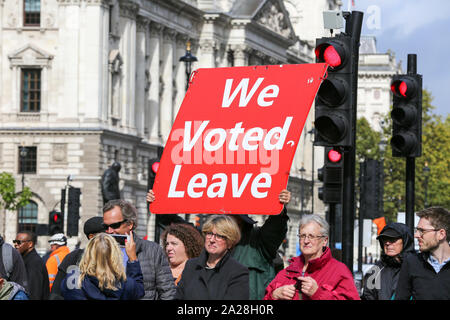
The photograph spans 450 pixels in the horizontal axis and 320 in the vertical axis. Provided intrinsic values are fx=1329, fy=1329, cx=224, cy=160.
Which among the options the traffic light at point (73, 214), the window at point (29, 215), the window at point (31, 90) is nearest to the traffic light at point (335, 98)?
the traffic light at point (73, 214)

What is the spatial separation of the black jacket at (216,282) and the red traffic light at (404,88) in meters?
6.65

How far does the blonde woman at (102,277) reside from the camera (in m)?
9.80

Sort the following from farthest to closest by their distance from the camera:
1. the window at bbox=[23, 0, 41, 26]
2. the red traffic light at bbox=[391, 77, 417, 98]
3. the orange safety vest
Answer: the window at bbox=[23, 0, 41, 26] < the orange safety vest < the red traffic light at bbox=[391, 77, 417, 98]

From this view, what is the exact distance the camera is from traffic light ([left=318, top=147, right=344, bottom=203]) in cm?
1648

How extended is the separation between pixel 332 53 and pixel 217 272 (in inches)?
169

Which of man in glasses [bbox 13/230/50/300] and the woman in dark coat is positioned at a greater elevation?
the woman in dark coat

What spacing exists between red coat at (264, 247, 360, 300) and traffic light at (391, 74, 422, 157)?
6.12 meters

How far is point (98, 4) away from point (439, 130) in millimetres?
29927

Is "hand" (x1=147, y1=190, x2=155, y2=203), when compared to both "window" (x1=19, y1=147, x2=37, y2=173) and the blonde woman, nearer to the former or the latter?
the blonde woman

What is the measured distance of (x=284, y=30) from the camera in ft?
359

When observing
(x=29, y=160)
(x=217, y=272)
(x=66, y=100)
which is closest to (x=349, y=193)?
(x=217, y=272)

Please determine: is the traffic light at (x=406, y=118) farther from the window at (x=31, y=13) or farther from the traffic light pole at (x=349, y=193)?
the window at (x=31, y=13)

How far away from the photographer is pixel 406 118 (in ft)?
52.5

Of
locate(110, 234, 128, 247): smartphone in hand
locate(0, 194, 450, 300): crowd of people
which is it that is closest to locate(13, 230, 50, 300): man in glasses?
locate(0, 194, 450, 300): crowd of people
